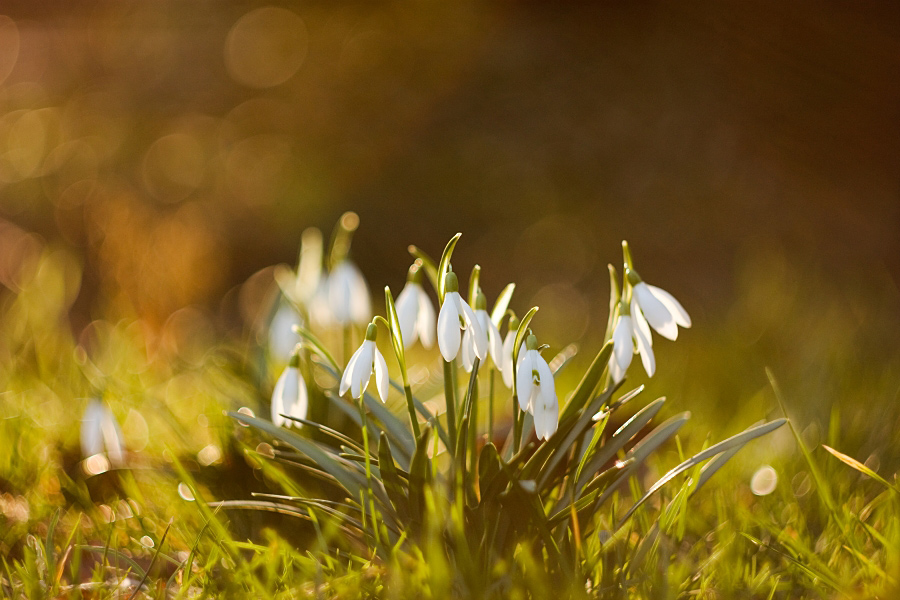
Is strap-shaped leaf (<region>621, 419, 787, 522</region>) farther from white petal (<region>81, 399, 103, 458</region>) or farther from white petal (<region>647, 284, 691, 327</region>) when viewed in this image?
white petal (<region>81, 399, 103, 458</region>)

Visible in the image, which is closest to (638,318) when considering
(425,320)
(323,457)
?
(425,320)

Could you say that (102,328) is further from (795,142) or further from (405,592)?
(795,142)

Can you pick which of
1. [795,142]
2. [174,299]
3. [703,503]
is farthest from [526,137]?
[703,503]

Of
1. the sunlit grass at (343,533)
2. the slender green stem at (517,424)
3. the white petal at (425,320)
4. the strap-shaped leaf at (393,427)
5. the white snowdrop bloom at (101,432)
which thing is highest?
the white petal at (425,320)

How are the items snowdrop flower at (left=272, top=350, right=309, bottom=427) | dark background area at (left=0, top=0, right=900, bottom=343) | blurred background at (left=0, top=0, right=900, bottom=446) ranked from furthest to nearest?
1. dark background area at (left=0, top=0, right=900, bottom=343)
2. blurred background at (left=0, top=0, right=900, bottom=446)
3. snowdrop flower at (left=272, top=350, right=309, bottom=427)

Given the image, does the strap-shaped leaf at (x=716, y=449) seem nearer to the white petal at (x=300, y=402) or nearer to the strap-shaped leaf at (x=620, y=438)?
the strap-shaped leaf at (x=620, y=438)

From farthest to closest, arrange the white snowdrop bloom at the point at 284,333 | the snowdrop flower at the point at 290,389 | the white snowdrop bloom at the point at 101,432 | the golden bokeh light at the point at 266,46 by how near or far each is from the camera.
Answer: the golden bokeh light at the point at 266,46
the white snowdrop bloom at the point at 284,333
the white snowdrop bloom at the point at 101,432
the snowdrop flower at the point at 290,389

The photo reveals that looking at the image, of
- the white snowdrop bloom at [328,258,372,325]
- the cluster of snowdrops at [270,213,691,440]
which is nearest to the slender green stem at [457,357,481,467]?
the cluster of snowdrops at [270,213,691,440]

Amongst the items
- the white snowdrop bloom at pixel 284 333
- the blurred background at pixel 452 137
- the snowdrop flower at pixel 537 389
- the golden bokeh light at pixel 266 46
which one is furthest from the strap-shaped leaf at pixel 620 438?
the golden bokeh light at pixel 266 46
